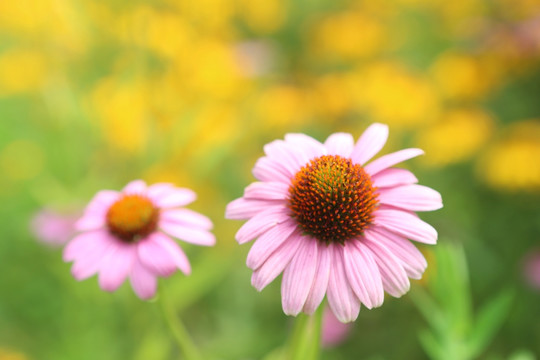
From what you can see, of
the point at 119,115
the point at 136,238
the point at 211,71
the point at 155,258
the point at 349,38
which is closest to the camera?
the point at 155,258

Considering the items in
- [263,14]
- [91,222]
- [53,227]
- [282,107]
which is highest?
[263,14]

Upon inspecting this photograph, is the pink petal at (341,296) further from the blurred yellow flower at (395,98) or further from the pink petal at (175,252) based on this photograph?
the blurred yellow flower at (395,98)

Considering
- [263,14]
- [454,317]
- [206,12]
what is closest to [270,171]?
[454,317]

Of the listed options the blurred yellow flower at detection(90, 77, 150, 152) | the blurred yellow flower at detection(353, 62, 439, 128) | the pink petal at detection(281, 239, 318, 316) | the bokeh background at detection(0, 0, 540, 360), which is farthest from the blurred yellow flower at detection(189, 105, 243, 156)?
the pink petal at detection(281, 239, 318, 316)

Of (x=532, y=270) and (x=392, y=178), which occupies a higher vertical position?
(x=392, y=178)

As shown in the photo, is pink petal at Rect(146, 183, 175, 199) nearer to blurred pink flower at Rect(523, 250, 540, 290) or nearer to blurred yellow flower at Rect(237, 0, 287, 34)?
blurred pink flower at Rect(523, 250, 540, 290)

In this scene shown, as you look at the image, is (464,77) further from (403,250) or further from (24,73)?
(24,73)

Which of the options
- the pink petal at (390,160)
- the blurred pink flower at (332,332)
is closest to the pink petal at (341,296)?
the pink petal at (390,160)

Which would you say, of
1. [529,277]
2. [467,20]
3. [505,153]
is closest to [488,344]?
[529,277]
